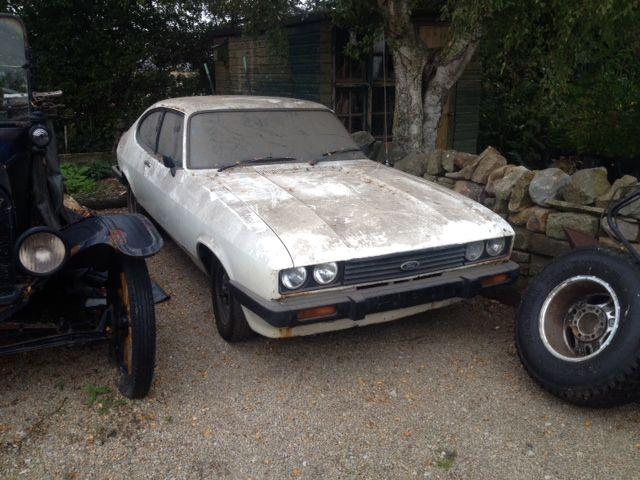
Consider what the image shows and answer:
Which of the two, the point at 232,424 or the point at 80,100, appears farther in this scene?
the point at 80,100

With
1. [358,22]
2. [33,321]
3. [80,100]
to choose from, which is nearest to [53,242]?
[33,321]

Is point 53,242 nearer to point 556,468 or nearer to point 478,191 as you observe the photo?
point 556,468

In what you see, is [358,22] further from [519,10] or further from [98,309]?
[98,309]

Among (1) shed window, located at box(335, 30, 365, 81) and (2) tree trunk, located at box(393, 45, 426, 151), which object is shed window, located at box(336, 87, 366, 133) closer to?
(1) shed window, located at box(335, 30, 365, 81)

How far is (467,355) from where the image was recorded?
400cm

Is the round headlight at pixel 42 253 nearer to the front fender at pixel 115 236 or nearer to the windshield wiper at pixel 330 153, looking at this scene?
the front fender at pixel 115 236

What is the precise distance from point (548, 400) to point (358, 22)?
5.03 meters

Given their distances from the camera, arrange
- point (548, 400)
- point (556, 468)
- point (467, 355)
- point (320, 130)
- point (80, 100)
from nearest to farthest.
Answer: point (556, 468)
point (548, 400)
point (467, 355)
point (320, 130)
point (80, 100)

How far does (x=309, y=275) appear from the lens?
330cm

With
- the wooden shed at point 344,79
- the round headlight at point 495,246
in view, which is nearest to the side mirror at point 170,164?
the round headlight at point 495,246

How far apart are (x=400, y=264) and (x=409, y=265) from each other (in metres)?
0.06

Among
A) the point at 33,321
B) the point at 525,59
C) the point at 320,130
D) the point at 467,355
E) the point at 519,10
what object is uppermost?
the point at 519,10

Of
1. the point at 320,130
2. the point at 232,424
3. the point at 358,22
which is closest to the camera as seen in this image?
the point at 232,424

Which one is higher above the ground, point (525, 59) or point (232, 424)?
point (525, 59)
